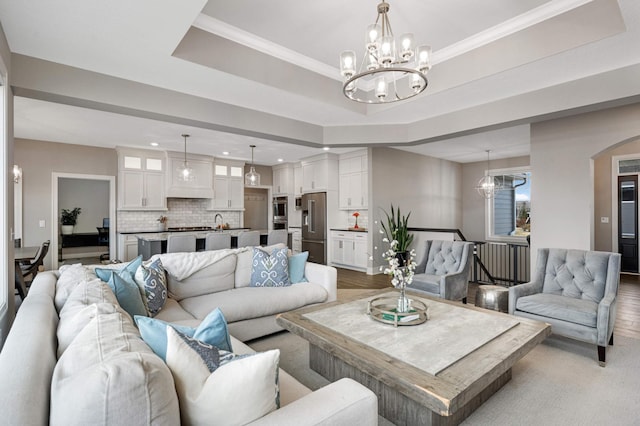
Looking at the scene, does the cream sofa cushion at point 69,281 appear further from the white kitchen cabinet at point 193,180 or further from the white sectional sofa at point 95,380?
the white kitchen cabinet at point 193,180

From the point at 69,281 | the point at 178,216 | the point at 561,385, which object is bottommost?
the point at 561,385

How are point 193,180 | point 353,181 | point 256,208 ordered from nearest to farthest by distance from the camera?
point 353,181, point 193,180, point 256,208

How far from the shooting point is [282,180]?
8.99 meters

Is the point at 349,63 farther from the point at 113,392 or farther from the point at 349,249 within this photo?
the point at 349,249

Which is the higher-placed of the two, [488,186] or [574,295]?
[488,186]

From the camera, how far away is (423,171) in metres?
7.97

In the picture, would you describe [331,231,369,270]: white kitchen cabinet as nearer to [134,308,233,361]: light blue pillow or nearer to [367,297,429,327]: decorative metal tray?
[367,297,429,327]: decorative metal tray

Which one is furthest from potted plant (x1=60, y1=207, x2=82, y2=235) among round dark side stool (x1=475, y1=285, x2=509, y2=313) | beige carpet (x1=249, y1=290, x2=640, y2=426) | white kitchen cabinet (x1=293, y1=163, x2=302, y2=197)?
round dark side stool (x1=475, y1=285, x2=509, y2=313)

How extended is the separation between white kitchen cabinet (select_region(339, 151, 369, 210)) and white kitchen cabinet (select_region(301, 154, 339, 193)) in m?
0.17

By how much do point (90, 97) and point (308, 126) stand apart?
2827 mm

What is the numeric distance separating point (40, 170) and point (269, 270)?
18.3 ft

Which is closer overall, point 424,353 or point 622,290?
point 424,353

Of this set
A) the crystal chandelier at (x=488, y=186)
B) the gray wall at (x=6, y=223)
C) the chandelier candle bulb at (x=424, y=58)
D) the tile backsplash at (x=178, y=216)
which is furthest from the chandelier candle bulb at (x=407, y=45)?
the crystal chandelier at (x=488, y=186)

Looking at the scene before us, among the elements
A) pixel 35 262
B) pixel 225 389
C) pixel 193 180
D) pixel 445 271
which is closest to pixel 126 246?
pixel 193 180
